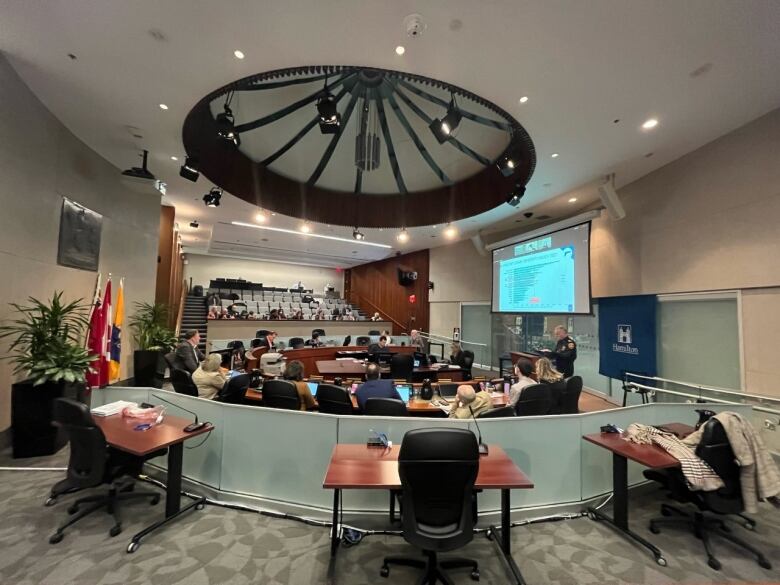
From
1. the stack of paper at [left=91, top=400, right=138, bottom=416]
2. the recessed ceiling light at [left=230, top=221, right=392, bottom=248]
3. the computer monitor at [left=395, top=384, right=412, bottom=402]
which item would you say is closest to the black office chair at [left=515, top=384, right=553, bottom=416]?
the computer monitor at [left=395, top=384, right=412, bottom=402]

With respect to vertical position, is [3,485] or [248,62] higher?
[248,62]

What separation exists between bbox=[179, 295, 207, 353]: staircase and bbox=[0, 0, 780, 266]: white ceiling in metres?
9.41

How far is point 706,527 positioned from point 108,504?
5129mm

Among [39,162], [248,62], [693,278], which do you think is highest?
[248,62]

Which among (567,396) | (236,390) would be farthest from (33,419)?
(567,396)

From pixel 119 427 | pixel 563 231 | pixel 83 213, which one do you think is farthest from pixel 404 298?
pixel 119 427

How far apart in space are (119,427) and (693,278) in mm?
7467

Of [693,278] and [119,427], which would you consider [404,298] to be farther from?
[119,427]

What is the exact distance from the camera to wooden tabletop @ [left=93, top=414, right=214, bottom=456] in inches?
98.9

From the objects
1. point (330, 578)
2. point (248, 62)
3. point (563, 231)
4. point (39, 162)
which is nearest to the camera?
point (330, 578)

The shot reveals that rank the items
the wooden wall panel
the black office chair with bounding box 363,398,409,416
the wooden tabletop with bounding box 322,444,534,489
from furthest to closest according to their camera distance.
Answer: the wooden wall panel → the black office chair with bounding box 363,398,409,416 → the wooden tabletop with bounding box 322,444,534,489

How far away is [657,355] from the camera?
5500 mm

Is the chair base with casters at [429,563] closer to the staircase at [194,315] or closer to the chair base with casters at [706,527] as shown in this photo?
the chair base with casters at [706,527]

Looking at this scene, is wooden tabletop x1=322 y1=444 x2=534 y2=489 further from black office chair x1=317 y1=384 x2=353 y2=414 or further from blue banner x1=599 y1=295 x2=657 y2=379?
blue banner x1=599 y1=295 x2=657 y2=379
